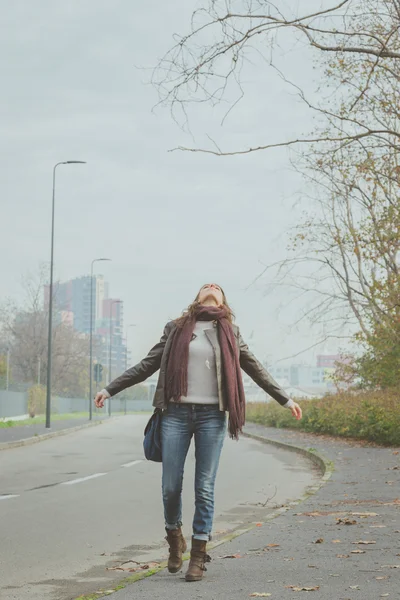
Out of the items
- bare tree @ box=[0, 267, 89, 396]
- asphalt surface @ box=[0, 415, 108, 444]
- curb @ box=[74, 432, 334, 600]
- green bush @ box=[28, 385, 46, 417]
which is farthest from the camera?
bare tree @ box=[0, 267, 89, 396]

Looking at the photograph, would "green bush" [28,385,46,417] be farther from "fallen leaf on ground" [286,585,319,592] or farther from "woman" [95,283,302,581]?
"fallen leaf on ground" [286,585,319,592]

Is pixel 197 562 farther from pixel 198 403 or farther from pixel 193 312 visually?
pixel 193 312

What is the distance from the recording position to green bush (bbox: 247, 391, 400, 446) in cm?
2346

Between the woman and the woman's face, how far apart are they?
0.15 feet

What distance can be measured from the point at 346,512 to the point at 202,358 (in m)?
4.70

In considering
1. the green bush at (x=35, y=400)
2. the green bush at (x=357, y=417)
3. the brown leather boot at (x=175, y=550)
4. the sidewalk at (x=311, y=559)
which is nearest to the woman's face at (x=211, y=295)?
the brown leather boot at (x=175, y=550)

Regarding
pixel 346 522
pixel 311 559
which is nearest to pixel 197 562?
pixel 311 559

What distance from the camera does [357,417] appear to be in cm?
2598

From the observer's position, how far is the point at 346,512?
1043 cm

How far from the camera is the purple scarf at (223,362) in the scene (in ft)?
20.7

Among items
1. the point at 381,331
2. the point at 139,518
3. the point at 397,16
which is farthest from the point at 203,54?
the point at 381,331

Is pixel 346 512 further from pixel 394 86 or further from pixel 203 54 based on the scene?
pixel 394 86

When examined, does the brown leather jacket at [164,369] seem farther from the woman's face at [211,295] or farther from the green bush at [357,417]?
the green bush at [357,417]

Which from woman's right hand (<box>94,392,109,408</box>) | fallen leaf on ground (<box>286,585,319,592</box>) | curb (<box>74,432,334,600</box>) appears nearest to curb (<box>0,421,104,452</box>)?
curb (<box>74,432,334,600</box>)
